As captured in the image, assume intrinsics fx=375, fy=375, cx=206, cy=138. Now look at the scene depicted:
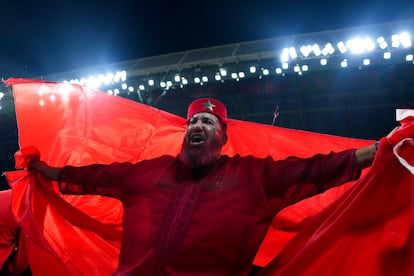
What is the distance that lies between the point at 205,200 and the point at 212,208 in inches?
2.2

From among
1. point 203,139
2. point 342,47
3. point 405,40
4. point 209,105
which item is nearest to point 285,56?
point 342,47

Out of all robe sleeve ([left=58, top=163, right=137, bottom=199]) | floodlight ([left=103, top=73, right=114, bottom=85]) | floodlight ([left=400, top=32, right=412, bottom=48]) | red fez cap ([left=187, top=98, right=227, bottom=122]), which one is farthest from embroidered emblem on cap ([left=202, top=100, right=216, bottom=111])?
floodlight ([left=103, top=73, right=114, bottom=85])

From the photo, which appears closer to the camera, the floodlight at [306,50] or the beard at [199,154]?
the beard at [199,154]

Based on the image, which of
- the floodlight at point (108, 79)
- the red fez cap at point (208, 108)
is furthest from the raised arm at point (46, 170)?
the floodlight at point (108, 79)

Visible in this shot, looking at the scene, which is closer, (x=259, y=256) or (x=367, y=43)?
(x=259, y=256)

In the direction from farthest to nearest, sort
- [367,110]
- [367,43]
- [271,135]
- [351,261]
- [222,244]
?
[367,110] < [367,43] < [271,135] < [222,244] < [351,261]

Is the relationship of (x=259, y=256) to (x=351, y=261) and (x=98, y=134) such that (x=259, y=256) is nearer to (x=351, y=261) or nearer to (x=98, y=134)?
(x=351, y=261)

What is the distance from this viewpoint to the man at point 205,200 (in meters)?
1.54

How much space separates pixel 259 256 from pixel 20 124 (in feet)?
4.79

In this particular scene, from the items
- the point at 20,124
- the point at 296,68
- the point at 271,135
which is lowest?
the point at 271,135

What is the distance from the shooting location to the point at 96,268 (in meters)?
1.92

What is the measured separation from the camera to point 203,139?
76.1 inches

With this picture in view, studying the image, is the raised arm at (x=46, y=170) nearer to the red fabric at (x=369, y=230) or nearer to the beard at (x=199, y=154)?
the beard at (x=199, y=154)

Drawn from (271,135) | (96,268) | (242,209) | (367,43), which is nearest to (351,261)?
(242,209)
